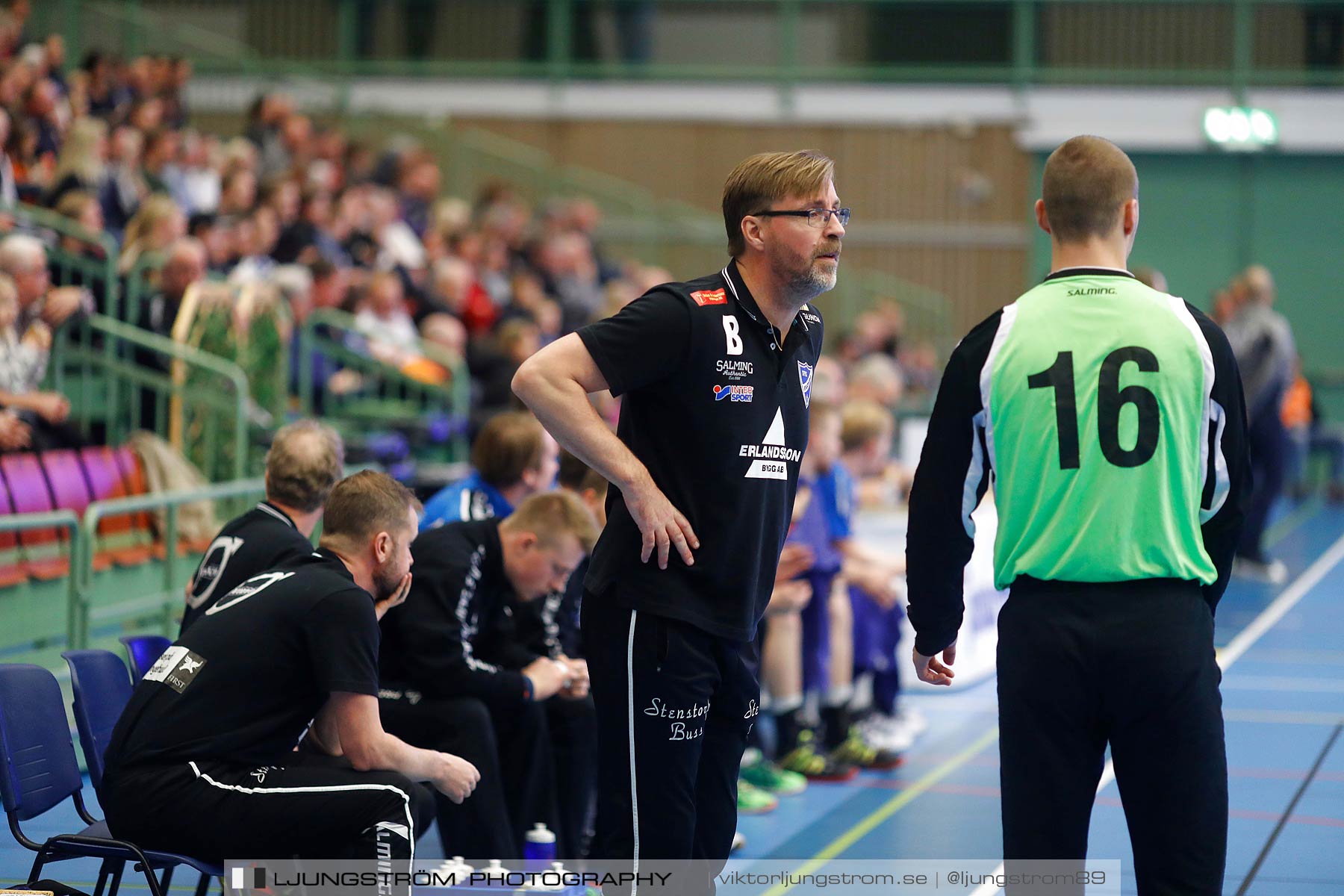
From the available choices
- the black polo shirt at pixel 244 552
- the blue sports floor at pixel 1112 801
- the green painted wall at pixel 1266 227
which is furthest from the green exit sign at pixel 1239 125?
the black polo shirt at pixel 244 552

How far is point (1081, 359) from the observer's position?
119 inches

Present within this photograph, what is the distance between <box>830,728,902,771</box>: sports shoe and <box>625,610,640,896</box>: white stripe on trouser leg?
12.1ft

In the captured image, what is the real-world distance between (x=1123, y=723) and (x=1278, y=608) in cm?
893

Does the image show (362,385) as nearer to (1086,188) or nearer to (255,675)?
(255,675)

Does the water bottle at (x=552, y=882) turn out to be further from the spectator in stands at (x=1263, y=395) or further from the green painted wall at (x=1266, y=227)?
the green painted wall at (x=1266, y=227)

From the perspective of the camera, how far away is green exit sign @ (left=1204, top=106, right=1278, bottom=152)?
57.9 feet

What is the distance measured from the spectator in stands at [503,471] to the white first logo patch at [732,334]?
204cm

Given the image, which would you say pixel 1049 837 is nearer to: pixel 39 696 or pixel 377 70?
pixel 39 696

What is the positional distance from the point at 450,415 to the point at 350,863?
725 centimetres

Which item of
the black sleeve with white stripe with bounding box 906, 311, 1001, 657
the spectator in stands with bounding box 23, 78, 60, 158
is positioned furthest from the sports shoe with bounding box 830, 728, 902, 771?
the spectator in stands with bounding box 23, 78, 60, 158

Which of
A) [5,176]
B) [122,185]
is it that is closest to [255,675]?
[5,176]

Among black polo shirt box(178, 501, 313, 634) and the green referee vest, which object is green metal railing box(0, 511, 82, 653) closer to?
black polo shirt box(178, 501, 313, 634)

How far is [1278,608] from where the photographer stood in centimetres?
1116

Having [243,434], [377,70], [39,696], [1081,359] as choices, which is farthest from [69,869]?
[377,70]
